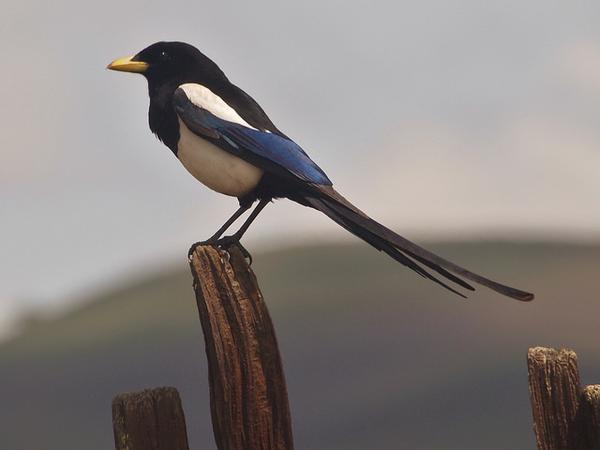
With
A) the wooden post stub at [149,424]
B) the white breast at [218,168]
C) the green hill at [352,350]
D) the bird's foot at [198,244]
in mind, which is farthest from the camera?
the green hill at [352,350]

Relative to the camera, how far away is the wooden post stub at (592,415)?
14.9 ft

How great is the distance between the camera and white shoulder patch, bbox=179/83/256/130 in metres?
6.49

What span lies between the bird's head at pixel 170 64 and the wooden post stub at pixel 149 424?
9.10 feet

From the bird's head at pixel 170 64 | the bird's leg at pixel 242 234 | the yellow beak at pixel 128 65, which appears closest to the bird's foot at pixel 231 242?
the bird's leg at pixel 242 234

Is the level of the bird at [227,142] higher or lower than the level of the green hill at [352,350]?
lower

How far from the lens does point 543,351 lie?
467 cm

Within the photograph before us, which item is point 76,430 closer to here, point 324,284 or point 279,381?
point 324,284

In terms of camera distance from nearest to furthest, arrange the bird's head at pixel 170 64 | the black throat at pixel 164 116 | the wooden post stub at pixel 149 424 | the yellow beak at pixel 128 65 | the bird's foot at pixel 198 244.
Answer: the wooden post stub at pixel 149 424 < the bird's foot at pixel 198 244 < the black throat at pixel 164 116 < the bird's head at pixel 170 64 < the yellow beak at pixel 128 65

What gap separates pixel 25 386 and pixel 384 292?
21.7 metres

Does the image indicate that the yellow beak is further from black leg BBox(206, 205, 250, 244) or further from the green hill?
the green hill

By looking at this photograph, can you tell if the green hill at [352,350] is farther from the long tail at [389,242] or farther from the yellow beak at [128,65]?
the long tail at [389,242]

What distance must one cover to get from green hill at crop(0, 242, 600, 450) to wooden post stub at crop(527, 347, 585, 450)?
51724mm

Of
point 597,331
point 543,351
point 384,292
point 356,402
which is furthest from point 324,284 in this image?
point 543,351

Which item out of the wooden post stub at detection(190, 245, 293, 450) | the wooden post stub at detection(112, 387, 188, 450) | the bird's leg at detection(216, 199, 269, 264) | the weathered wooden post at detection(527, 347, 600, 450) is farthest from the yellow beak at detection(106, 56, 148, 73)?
the weathered wooden post at detection(527, 347, 600, 450)
